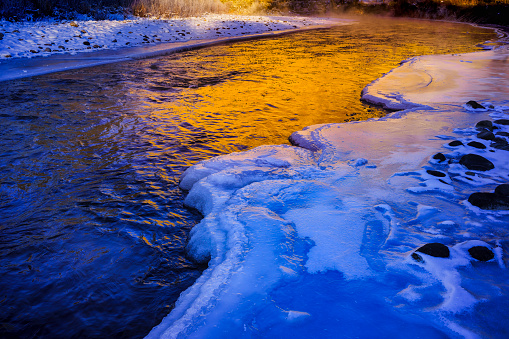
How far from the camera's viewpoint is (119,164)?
4.55 m

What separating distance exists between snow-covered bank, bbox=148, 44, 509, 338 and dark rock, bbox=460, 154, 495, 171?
5 centimetres

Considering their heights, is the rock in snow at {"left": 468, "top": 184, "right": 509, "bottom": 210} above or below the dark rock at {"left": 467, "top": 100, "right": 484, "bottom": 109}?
below

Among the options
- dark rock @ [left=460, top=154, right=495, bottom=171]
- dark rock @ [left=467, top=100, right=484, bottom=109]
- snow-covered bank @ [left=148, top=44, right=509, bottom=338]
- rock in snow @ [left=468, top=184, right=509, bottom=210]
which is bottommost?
snow-covered bank @ [left=148, top=44, right=509, bottom=338]

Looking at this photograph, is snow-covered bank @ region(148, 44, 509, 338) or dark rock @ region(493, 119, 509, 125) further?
dark rock @ region(493, 119, 509, 125)

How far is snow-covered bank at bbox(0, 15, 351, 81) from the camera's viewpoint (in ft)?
34.7

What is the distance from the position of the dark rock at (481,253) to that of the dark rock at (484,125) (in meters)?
3.09

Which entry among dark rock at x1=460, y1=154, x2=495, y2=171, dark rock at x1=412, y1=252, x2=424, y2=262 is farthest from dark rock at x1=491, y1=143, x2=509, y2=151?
dark rock at x1=412, y1=252, x2=424, y2=262

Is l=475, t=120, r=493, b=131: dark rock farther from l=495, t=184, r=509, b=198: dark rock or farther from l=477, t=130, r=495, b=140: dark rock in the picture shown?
l=495, t=184, r=509, b=198: dark rock

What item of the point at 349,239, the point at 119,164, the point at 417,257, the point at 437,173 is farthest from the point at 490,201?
the point at 119,164

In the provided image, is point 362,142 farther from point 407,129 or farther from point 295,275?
point 295,275

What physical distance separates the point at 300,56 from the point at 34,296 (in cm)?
1171

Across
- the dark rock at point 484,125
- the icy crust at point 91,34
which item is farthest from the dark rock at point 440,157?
the icy crust at point 91,34

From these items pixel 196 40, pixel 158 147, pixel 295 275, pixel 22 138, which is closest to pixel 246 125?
pixel 158 147

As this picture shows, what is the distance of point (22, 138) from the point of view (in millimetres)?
5211
